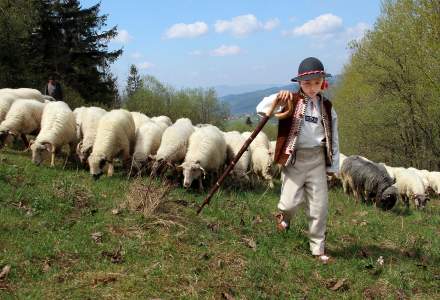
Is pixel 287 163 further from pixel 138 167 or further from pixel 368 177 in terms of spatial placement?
pixel 368 177

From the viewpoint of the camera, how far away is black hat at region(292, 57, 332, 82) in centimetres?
622

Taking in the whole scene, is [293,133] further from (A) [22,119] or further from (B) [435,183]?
(B) [435,183]

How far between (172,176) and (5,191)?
5.04 meters

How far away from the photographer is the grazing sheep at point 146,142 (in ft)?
39.6

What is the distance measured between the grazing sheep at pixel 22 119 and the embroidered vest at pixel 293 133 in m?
9.02

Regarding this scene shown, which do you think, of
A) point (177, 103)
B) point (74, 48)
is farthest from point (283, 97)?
point (177, 103)

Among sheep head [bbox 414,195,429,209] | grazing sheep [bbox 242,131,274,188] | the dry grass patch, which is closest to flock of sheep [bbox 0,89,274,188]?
grazing sheep [bbox 242,131,274,188]

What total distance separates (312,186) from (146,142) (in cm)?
670

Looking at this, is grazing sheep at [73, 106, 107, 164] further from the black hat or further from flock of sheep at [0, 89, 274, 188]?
the black hat

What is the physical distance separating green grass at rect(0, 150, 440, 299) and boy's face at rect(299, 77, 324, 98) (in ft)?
7.01

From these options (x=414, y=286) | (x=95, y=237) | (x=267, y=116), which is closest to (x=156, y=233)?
(x=95, y=237)

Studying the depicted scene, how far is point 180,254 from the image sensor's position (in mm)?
6059

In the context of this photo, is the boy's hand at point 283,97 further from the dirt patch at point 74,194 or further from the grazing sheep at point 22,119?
the grazing sheep at point 22,119

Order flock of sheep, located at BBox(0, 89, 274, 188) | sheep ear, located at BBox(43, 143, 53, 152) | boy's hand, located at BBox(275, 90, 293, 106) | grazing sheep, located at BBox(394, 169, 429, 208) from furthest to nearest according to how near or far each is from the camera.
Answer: grazing sheep, located at BBox(394, 169, 429, 208) → sheep ear, located at BBox(43, 143, 53, 152) → flock of sheep, located at BBox(0, 89, 274, 188) → boy's hand, located at BBox(275, 90, 293, 106)
